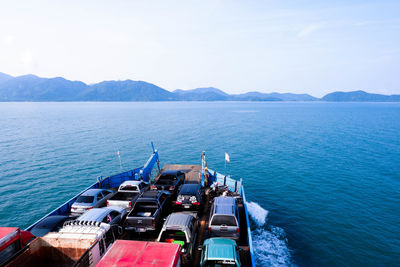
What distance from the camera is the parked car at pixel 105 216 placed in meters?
11.2

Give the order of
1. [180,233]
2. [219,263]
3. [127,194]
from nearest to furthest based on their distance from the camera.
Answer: [219,263] → [180,233] → [127,194]

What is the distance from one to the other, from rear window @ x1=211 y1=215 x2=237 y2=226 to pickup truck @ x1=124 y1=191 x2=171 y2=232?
303cm

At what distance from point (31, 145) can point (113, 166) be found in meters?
23.3

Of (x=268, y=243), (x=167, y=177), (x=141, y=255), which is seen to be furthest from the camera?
(x=167, y=177)

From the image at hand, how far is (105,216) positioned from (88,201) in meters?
4.16

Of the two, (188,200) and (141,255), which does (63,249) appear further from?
(188,200)

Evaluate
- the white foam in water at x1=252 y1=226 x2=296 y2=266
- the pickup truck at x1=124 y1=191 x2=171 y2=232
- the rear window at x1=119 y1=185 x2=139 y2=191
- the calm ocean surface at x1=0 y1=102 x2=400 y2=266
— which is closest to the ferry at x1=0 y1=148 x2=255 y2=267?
the pickup truck at x1=124 y1=191 x2=171 y2=232

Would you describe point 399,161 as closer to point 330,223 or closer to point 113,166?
point 330,223

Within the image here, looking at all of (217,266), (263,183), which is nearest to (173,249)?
(217,266)

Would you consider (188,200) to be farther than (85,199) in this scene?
No

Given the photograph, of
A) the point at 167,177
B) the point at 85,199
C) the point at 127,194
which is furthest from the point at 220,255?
the point at 167,177

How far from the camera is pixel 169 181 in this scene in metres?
18.1

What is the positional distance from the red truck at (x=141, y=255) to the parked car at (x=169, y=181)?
380 inches

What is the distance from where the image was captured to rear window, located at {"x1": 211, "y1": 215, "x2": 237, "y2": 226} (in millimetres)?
11409
